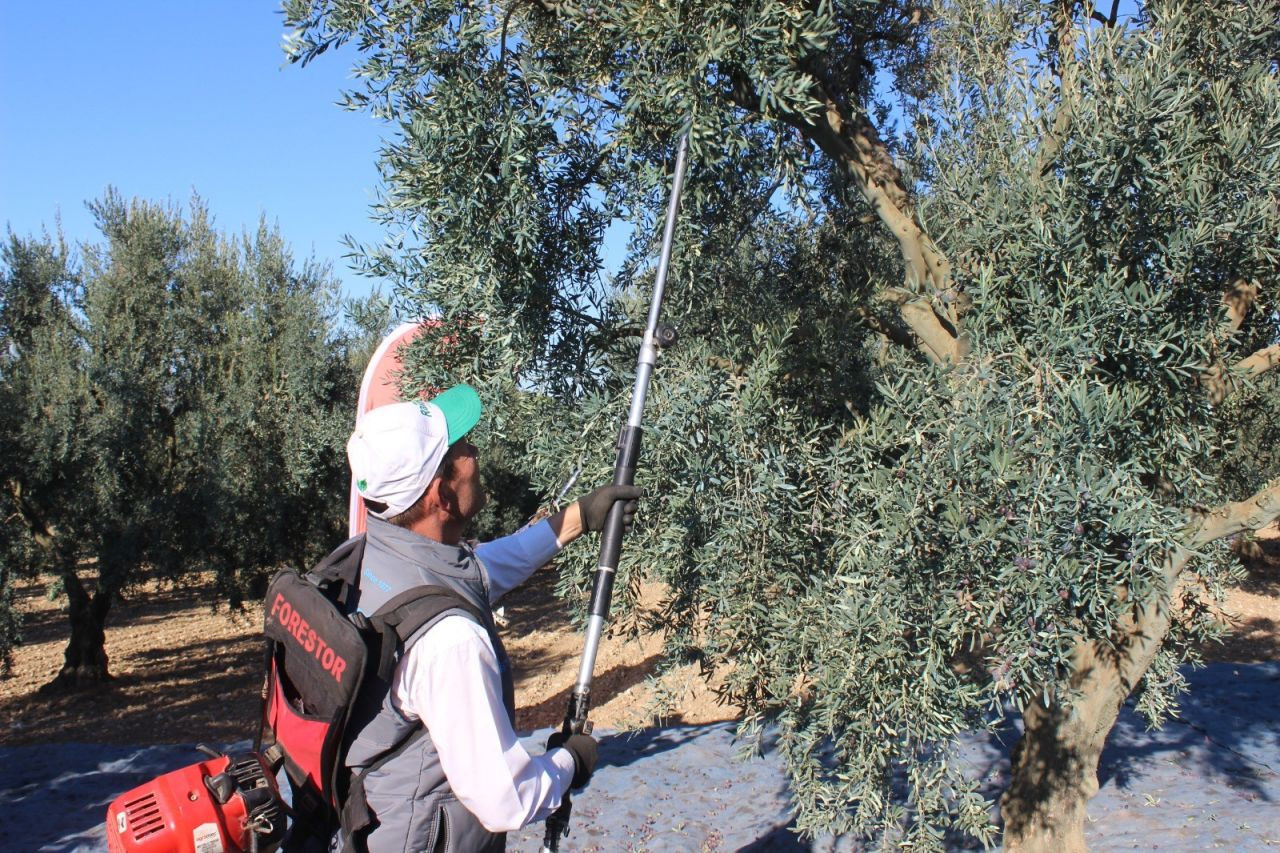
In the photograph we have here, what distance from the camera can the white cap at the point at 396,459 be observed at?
270 centimetres

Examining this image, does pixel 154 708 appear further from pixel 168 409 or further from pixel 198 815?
pixel 198 815

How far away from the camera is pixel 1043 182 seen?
4.04 meters

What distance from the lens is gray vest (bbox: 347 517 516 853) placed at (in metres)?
2.52

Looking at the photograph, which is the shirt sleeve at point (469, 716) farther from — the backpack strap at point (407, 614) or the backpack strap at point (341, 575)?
the backpack strap at point (341, 575)

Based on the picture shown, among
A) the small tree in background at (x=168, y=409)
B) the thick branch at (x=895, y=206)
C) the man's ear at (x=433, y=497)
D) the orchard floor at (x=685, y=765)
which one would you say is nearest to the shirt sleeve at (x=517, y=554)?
the man's ear at (x=433, y=497)

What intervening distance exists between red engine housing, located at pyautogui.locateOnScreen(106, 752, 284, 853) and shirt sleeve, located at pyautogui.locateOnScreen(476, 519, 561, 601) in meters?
1.05

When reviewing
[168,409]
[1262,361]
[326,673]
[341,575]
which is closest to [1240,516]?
[1262,361]

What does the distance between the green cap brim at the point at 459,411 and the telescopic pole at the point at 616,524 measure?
77cm

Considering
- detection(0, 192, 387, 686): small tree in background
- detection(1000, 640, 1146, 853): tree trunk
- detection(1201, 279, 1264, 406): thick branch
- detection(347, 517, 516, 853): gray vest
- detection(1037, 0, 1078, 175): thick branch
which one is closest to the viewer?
detection(347, 517, 516, 853): gray vest

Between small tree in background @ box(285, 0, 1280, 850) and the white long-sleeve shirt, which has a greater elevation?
small tree in background @ box(285, 0, 1280, 850)

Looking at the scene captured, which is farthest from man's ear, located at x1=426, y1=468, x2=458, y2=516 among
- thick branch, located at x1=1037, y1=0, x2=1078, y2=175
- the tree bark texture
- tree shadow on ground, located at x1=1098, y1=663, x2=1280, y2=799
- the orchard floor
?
tree shadow on ground, located at x1=1098, y1=663, x2=1280, y2=799

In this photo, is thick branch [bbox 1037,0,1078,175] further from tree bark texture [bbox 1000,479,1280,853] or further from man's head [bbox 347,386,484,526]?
man's head [bbox 347,386,484,526]

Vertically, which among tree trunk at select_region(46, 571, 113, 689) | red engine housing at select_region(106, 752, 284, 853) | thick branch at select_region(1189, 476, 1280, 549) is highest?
thick branch at select_region(1189, 476, 1280, 549)

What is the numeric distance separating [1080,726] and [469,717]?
5.06 meters
